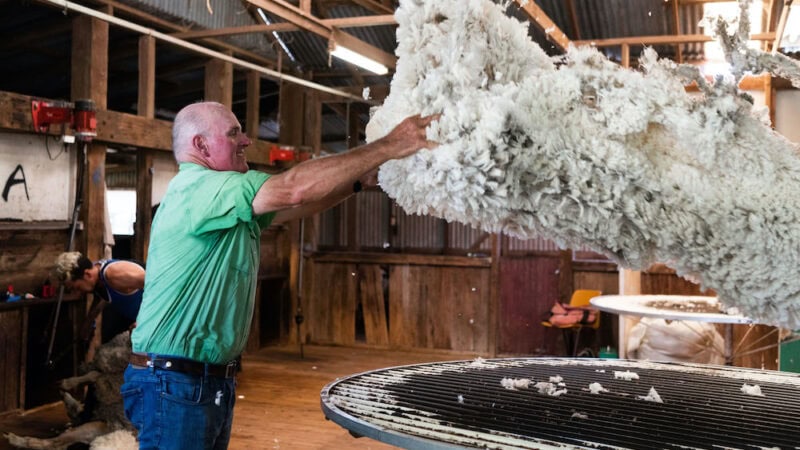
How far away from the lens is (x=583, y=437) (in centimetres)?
192

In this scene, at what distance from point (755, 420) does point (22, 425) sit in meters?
4.75

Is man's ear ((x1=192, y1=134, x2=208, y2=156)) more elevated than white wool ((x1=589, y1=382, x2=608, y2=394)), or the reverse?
man's ear ((x1=192, y1=134, x2=208, y2=156))

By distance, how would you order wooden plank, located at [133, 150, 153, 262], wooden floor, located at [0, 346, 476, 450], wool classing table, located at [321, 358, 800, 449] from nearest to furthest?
wool classing table, located at [321, 358, 800, 449], wooden floor, located at [0, 346, 476, 450], wooden plank, located at [133, 150, 153, 262]

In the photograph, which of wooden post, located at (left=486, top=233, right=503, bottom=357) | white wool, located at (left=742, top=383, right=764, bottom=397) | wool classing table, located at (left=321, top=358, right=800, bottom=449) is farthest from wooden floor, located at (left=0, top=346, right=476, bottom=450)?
white wool, located at (left=742, top=383, right=764, bottom=397)

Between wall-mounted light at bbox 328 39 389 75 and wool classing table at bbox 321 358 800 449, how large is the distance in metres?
3.33

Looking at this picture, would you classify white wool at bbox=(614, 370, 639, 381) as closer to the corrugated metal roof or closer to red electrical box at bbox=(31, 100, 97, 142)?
red electrical box at bbox=(31, 100, 97, 142)

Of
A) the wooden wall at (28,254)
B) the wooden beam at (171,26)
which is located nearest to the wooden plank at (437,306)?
the wooden beam at (171,26)

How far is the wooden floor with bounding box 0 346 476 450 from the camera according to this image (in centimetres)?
499

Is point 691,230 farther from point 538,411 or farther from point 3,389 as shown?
point 3,389

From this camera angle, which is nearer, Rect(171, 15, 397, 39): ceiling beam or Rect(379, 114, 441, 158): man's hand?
Rect(379, 114, 441, 158): man's hand

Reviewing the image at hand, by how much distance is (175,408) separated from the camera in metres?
2.21

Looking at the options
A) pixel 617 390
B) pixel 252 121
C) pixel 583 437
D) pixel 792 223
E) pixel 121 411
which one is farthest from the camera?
pixel 252 121

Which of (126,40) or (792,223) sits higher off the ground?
(126,40)

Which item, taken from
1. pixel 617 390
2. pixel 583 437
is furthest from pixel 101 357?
pixel 583 437
